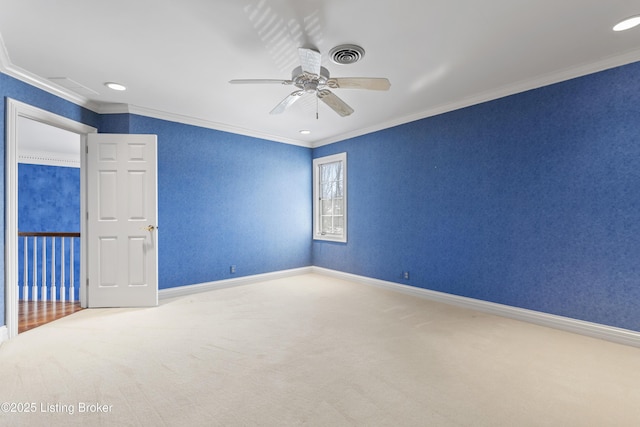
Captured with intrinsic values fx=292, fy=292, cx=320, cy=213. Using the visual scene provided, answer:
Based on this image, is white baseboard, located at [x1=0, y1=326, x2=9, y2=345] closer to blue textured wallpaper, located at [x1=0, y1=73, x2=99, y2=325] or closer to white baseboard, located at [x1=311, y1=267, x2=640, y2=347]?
blue textured wallpaper, located at [x1=0, y1=73, x2=99, y2=325]

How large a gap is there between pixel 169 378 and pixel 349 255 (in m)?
3.57

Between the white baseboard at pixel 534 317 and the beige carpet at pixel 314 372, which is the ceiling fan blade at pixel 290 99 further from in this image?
the white baseboard at pixel 534 317

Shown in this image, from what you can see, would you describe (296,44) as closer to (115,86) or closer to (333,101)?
(333,101)

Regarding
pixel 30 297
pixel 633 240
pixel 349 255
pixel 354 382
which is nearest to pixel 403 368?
pixel 354 382

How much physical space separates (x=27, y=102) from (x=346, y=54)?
10.7 ft

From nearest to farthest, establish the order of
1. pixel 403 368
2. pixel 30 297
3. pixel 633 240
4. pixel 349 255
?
1. pixel 403 368
2. pixel 633 240
3. pixel 30 297
4. pixel 349 255

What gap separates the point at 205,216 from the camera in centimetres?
455

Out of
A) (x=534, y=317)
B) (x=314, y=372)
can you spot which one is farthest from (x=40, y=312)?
(x=534, y=317)

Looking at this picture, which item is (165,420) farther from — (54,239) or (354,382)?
(54,239)

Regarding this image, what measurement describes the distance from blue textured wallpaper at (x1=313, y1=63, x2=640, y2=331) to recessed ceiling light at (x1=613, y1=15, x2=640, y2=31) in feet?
2.00

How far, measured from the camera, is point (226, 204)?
4.78 meters

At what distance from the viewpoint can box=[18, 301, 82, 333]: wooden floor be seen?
3.24 m

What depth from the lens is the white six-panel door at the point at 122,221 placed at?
371 cm

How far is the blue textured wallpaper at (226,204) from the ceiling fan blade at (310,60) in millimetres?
2820
